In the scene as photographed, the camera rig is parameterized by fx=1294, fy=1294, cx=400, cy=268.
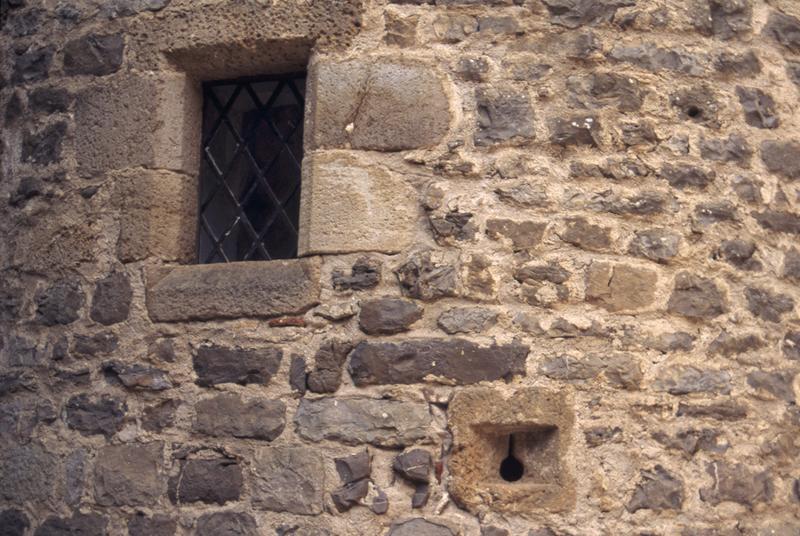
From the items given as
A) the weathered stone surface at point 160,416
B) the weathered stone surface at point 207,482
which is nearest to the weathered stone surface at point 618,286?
the weathered stone surface at point 207,482

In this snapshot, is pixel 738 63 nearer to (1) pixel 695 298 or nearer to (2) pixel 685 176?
(2) pixel 685 176

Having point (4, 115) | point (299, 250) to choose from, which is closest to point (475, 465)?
point (299, 250)

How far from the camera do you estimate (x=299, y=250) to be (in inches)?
166

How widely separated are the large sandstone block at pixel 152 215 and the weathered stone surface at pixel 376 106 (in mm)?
544

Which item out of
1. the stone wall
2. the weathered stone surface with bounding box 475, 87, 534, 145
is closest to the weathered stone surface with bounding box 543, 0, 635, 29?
the stone wall

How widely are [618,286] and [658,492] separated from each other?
0.65 metres

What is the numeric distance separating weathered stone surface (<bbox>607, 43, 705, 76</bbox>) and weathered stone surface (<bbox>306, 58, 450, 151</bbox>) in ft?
2.00

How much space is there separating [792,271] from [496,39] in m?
1.29

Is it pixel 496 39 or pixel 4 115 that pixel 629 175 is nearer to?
pixel 496 39

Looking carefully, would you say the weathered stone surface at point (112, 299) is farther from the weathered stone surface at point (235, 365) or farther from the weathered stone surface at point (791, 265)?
the weathered stone surface at point (791, 265)

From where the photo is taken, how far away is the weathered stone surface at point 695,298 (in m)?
4.12

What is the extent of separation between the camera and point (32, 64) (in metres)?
4.79

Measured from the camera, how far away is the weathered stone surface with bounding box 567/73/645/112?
13.8ft

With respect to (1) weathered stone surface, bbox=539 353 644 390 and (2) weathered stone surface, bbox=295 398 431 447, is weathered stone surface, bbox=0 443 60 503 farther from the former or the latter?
(1) weathered stone surface, bbox=539 353 644 390
